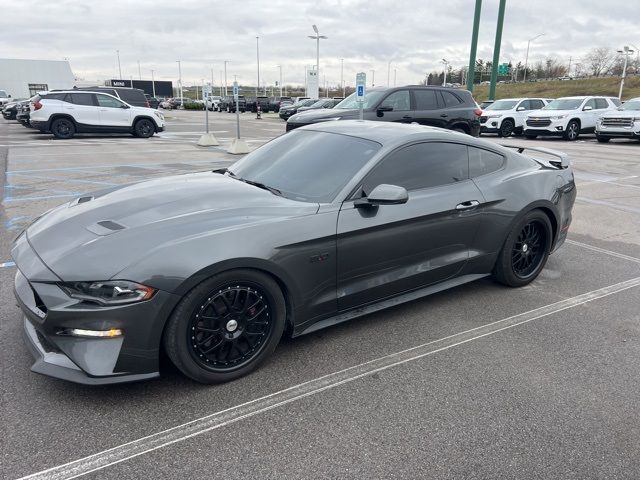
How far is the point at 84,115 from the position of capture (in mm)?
18094

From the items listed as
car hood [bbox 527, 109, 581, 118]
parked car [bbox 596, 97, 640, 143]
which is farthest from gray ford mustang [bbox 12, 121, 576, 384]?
car hood [bbox 527, 109, 581, 118]

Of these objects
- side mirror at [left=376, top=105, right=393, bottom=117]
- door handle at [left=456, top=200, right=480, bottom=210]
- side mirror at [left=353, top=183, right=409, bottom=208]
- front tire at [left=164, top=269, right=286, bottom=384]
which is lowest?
front tire at [left=164, top=269, right=286, bottom=384]

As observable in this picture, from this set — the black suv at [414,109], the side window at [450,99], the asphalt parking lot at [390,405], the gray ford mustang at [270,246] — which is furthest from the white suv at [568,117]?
the asphalt parking lot at [390,405]

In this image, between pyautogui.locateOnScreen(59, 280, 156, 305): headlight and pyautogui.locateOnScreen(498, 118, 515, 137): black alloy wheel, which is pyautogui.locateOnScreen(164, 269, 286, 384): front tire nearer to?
pyautogui.locateOnScreen(59, 280, 156, 305): headlight

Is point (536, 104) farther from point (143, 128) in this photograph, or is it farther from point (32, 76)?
point (32, 76)

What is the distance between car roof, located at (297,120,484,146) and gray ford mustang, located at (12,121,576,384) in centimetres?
2

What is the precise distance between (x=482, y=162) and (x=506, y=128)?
20181 mm

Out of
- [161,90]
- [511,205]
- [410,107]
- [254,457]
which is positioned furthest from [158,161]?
[161,90]

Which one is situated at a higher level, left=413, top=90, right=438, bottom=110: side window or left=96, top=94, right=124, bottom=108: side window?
left=413, top=90, right=438, bottom=110: side window

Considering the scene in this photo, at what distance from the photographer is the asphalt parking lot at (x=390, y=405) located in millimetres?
2361

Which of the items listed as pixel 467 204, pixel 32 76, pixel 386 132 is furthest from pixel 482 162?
pixel 32 76

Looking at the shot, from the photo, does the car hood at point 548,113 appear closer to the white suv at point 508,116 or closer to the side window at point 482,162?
the white suv at point 508,116

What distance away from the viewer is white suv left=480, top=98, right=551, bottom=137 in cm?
2236

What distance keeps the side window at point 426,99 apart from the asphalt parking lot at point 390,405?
8.51 m
